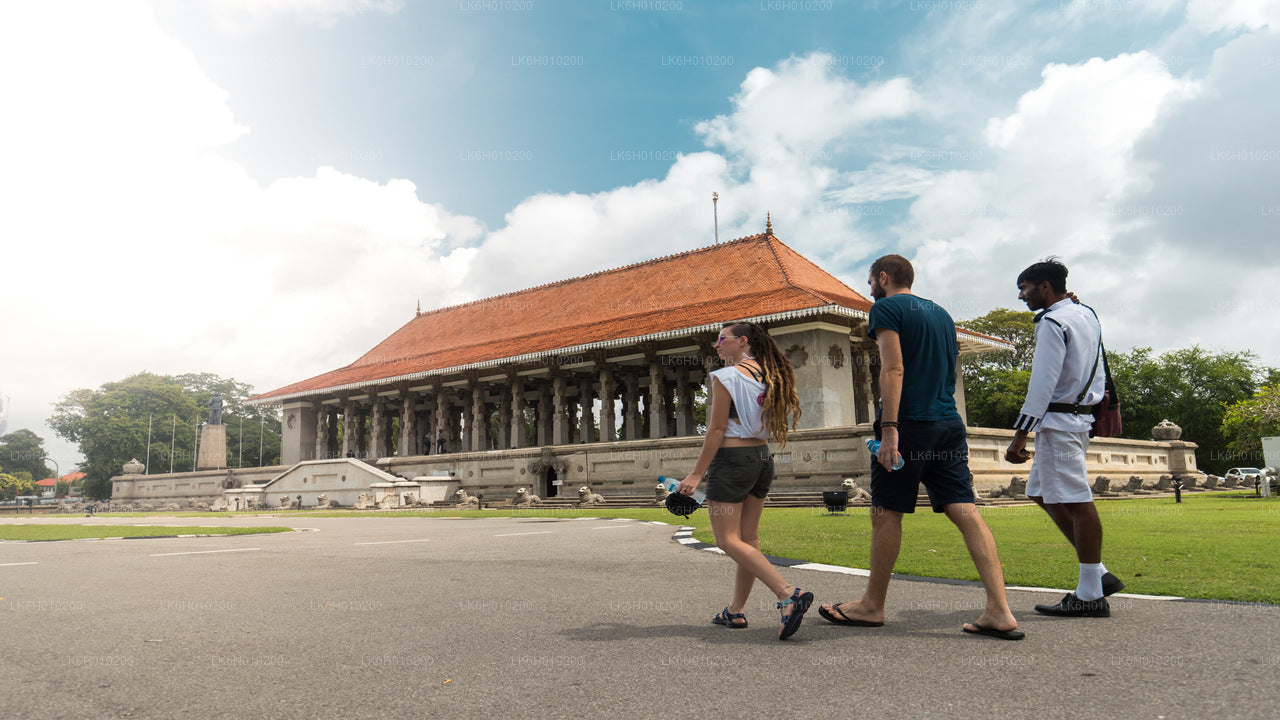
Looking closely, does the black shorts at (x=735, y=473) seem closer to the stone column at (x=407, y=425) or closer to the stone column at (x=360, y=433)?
the stone column at (x=407, y=425)

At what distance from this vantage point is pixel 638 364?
31719 mm

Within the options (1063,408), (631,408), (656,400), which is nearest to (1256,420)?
(656,400)

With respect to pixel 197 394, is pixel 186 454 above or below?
below

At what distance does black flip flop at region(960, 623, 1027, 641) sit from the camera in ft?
11.4

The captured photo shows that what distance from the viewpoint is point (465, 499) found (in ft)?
88.6

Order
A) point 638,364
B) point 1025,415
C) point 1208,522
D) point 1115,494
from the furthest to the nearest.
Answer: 1. point 638,364
2. point 1115,494
3. point 1208,522
4. point 1025,415

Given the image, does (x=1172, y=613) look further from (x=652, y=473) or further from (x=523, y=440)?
(x=523, y=440)

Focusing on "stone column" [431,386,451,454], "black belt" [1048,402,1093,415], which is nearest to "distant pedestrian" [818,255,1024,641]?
"black belt" [1048,402,1093,415]

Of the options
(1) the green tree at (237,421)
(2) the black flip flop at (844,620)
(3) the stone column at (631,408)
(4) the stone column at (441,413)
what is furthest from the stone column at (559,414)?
(1) the green tree at (237,421)

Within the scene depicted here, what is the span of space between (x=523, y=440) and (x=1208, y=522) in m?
26.9

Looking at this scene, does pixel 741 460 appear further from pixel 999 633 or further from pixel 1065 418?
pixel 1065 418

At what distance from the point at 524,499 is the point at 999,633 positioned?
75.4ft

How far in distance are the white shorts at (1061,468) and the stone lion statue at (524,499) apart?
71.3ft

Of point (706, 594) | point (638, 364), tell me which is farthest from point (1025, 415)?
point (638, 364)
